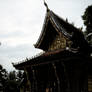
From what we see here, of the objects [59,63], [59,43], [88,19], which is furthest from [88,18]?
[59,63]

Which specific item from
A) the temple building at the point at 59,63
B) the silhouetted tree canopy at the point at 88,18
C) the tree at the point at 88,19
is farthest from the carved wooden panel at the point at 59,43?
the silhouetted tree canopy at the point at 88,18

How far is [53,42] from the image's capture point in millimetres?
14773

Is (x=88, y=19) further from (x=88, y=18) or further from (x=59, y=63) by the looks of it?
(x=59, y=63)

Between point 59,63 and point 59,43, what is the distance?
274 centimetres

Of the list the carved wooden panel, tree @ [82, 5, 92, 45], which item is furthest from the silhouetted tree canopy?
the carved wooden panel

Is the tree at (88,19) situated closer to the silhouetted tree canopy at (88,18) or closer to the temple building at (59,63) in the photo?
the silhouetted tree canopy at (88,18)

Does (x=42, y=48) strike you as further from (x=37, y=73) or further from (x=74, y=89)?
(x=74, y=89)

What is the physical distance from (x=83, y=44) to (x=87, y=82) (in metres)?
3.62

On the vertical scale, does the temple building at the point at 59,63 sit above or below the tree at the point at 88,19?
below

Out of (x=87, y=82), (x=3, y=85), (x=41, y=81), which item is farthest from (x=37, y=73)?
(x=3, y=85)

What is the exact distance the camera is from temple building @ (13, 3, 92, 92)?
10.6 meters

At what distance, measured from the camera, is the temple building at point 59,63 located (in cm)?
1059

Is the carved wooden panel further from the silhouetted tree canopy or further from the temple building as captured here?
the silhouetted tree canopy

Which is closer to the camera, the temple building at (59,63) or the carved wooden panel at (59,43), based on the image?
the temple building at (59,63)
